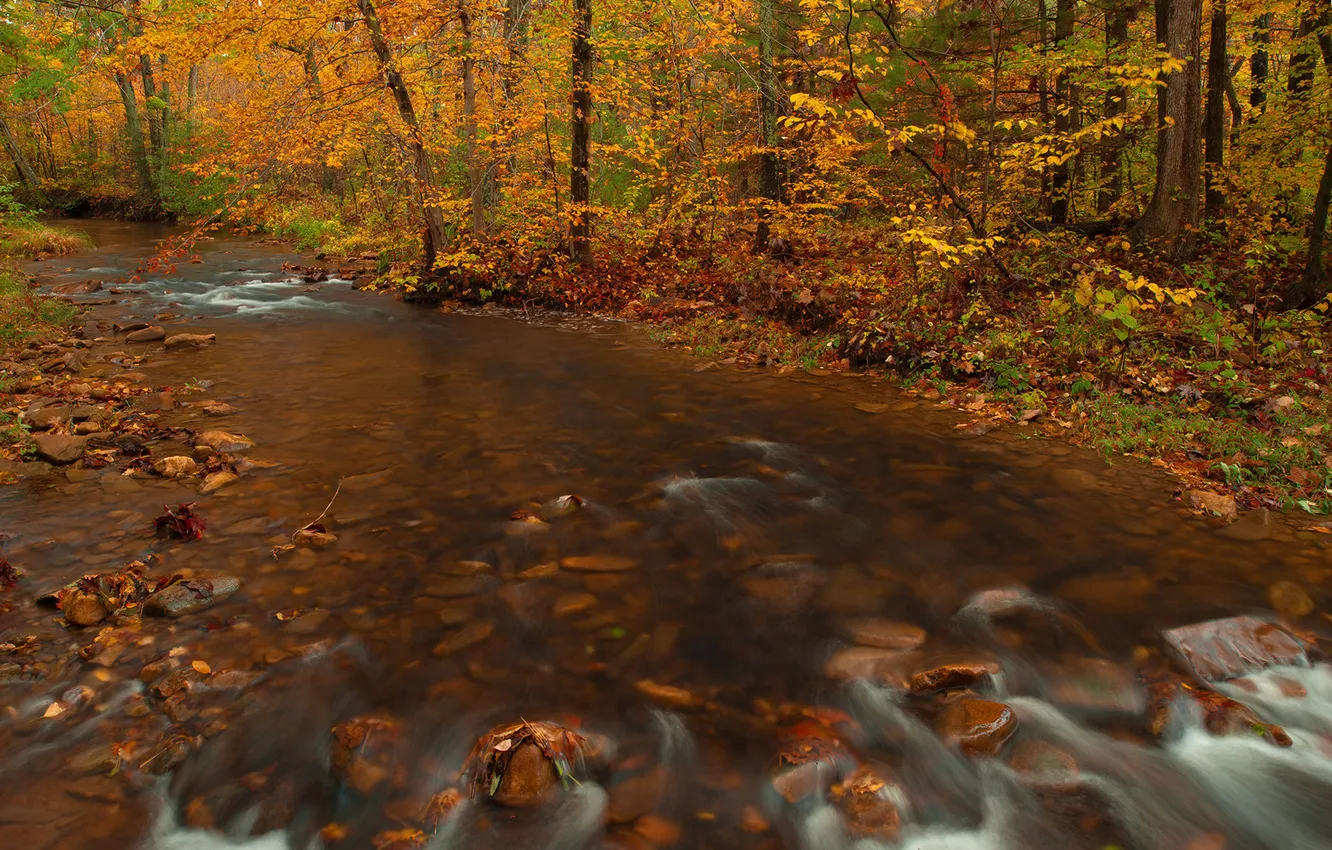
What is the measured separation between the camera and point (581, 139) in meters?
13.4

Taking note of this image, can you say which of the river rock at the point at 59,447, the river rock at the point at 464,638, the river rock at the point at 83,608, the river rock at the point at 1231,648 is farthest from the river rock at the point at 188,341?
the river rock at the point at 1231,648

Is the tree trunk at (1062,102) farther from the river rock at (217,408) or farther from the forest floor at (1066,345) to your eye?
the river rock at (217,408)

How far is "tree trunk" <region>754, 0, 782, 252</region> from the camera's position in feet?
39.7

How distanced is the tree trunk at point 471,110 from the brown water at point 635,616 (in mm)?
7034

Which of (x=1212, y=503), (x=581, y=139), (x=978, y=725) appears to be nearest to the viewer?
(x=978, y=725)

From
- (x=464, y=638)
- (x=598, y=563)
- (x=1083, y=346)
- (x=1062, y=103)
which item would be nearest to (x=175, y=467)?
Answer: (x=464, y=638)

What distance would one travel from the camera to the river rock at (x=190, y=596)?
13.1 ft

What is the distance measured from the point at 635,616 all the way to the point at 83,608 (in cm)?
306

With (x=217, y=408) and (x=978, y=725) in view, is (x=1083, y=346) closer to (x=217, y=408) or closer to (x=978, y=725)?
(x=978, y=725)

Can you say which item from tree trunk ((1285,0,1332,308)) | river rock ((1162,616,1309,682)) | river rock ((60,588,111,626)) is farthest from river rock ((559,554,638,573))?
tree trunk ((1285,0,1332,308))

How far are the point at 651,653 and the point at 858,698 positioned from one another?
Result: 1.10m

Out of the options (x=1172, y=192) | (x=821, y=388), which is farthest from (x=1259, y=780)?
(x=1172, y=192)

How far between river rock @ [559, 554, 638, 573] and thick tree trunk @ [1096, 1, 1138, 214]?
400 inches

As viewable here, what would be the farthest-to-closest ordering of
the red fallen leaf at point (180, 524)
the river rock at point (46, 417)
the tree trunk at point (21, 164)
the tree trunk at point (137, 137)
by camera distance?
the tree trunk at point (21, 164), the tree trunk at point (137, 137), the river rock at point (46, 417), the red fallen leaf at point (180, 524)
